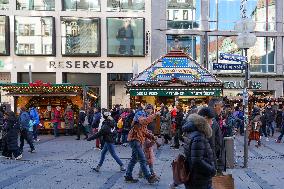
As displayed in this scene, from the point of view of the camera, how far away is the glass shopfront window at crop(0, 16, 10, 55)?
3210cm

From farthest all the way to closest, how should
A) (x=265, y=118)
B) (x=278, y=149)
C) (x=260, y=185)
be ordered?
(x=265, y=118) → (x=278, y=149) → (x=260, y=185)

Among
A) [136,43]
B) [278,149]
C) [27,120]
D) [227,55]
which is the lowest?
[278,149]

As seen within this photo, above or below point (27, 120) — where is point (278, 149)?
below

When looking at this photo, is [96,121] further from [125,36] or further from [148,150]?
[125,36]

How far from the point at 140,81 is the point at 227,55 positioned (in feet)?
36.8

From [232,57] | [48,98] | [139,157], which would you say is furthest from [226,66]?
[48,98]

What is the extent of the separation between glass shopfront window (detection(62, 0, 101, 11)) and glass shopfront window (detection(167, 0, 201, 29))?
5.21 metres

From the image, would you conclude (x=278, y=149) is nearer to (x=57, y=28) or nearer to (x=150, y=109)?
(x=150, y=109)

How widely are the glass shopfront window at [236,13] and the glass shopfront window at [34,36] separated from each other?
38.0ft

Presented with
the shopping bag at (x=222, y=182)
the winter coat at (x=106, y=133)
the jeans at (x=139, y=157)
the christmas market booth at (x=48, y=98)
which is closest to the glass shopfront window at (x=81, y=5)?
the christmas market booth at (x=48, y=98)

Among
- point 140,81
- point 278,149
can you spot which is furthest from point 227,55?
point 140,81

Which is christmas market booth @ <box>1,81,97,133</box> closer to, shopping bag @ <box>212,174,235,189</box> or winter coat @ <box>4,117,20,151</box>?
winter coat @ <box>4,117,20,151</box>

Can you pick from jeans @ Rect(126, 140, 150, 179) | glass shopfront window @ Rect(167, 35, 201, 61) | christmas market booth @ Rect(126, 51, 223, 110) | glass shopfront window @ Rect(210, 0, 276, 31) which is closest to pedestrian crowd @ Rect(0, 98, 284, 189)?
jeans @ Rect(126, 140, 150, 179)

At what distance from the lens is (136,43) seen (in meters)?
32.9
